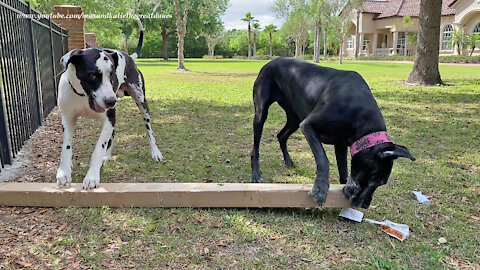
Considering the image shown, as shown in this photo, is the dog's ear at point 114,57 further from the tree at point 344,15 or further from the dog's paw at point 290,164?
the tree at point 344,15

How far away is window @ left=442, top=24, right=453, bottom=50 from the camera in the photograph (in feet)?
154

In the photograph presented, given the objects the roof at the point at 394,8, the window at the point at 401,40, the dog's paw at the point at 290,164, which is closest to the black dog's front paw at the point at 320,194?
the dog's paw at the point at 290,164

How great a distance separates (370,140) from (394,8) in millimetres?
56189

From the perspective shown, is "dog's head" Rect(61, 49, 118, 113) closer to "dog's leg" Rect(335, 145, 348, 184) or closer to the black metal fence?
the black metal fence

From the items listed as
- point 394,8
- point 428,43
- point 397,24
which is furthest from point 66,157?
point 394,8

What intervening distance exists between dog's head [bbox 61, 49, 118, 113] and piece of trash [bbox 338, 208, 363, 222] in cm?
234

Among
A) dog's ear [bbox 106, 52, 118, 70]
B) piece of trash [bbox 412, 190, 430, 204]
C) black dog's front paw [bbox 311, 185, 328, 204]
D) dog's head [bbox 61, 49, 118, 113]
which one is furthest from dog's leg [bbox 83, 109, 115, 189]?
piece of trash [bbox 412, 190, 430, 204]

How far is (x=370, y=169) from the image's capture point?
303 cm

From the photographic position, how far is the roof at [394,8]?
50234 mm

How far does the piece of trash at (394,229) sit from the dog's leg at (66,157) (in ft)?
9.36

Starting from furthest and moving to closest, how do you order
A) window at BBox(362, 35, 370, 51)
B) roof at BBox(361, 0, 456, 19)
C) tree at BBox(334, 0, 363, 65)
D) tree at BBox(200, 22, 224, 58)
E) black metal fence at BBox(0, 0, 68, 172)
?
window at BBox(362, 35, 370, 51) < roof at BBox(361, 0, 456, 19) < tree at BBox(200, 22, 224, 58) < tree at BBox(334, 0, 363, 65) < black metal fence at BBox(0, 0, 68, 172)

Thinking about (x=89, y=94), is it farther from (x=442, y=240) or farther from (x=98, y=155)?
(x=442, y=240)

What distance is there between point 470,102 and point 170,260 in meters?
10.1

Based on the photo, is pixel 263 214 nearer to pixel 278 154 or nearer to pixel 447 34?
pixel 278 154
